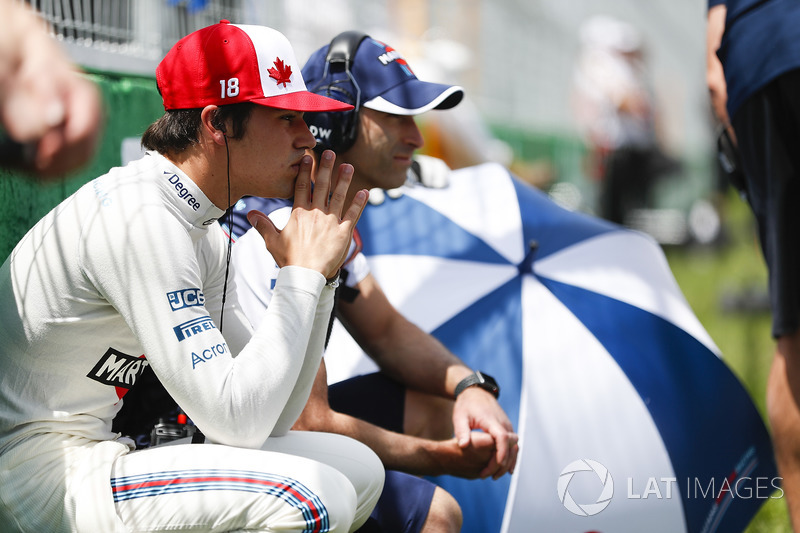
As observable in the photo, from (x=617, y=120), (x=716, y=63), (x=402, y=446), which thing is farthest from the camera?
(x=617, y=120)

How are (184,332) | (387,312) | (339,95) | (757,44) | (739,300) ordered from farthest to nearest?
(739,300) → (387,312) → (339,95) → (757,44) → (184,332)

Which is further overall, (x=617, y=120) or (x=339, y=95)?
(x=617, y=120)

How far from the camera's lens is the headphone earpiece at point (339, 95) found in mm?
2857

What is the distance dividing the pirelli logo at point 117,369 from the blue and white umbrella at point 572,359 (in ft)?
3.57

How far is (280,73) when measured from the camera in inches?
83.8


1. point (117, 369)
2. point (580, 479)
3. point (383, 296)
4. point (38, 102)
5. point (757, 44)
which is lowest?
point (580, 479)

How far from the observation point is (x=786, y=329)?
2.80 meters

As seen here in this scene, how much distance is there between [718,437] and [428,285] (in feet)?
3.74

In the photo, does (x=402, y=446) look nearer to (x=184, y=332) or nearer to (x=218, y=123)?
(x=184, y=332)

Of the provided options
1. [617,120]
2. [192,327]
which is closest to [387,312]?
[192,327]

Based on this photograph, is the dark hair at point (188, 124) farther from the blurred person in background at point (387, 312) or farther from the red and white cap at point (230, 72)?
the blurred person in background at point (387, 312)

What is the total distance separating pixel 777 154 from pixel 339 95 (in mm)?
1302

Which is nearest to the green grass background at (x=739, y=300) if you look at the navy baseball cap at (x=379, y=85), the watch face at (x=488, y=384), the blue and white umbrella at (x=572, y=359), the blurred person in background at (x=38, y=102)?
the blue and white umbrella at (x=572, y=359)

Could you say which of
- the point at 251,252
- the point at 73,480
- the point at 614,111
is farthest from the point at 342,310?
the point at 614,111
